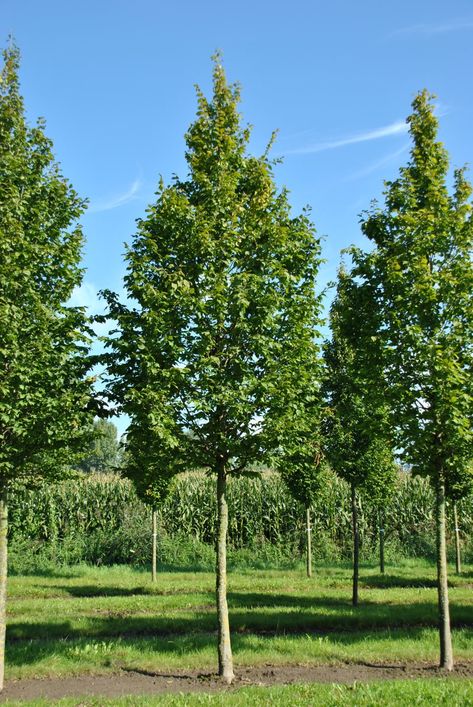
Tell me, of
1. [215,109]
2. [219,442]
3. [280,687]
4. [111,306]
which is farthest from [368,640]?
[215,109]

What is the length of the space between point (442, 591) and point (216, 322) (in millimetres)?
5856

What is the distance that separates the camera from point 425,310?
33.3 ft

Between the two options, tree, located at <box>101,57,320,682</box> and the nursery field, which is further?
tree, located at <box>101,57,320,682</box>

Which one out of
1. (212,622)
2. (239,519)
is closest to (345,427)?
(212,622)

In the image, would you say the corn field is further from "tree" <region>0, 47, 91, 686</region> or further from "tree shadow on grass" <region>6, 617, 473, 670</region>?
"tree" <region>0, 47, 91, 686</region>

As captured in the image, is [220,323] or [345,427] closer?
[220,323]

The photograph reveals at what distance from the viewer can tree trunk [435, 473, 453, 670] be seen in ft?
31.0

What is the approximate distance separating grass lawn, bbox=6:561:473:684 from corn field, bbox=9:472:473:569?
6.12m

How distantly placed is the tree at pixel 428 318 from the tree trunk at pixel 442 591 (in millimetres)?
16

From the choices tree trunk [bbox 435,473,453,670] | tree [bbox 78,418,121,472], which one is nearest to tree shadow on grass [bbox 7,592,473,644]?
tree trunk [bbox 435,473,453,670]

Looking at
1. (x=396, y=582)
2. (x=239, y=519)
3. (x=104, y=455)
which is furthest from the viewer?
(x=104, y=455)

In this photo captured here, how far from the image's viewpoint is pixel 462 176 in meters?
10.9

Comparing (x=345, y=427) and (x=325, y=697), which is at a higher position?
(x=345, y=427)

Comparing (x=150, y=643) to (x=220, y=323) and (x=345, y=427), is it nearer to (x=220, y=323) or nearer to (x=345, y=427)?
(x=220, y=323)
